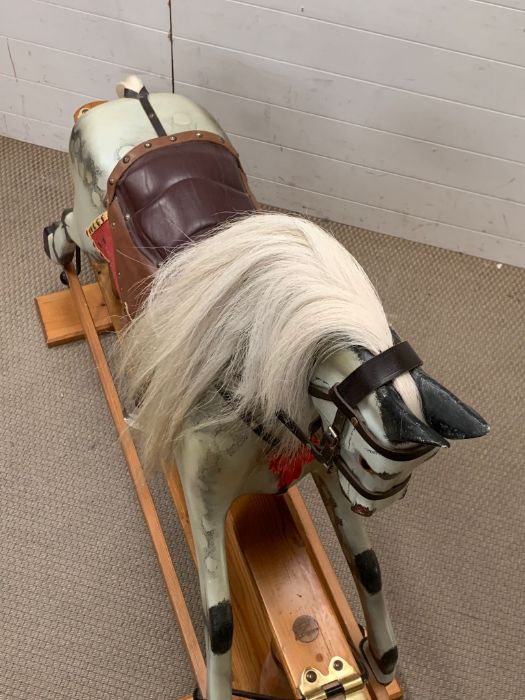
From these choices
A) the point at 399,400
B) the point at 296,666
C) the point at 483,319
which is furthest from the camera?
the point at 483,319

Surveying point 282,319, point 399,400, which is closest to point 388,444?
point 399,400

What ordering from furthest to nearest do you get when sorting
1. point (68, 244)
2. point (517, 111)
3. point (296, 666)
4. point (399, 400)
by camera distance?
point (517, 111), point (68, 244), point (296, 666), point (399, 400)

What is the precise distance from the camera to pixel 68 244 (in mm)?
1680

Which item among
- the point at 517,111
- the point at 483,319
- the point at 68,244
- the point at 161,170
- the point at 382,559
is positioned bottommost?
the point at 382,559

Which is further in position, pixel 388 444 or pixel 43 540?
pixel 43 540

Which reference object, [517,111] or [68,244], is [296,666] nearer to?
[68,244]

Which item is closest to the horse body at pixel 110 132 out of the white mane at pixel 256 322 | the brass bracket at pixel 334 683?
the white mane at pixel 256 322

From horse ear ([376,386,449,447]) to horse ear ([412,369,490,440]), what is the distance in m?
0.02

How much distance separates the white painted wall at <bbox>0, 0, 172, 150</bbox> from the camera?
186cm

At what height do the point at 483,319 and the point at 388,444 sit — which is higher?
the point at 388,444

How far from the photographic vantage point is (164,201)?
1.19 metres

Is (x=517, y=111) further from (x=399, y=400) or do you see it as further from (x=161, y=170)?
(x=399, y=400)

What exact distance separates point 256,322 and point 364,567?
502mm

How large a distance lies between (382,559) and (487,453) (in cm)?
39
